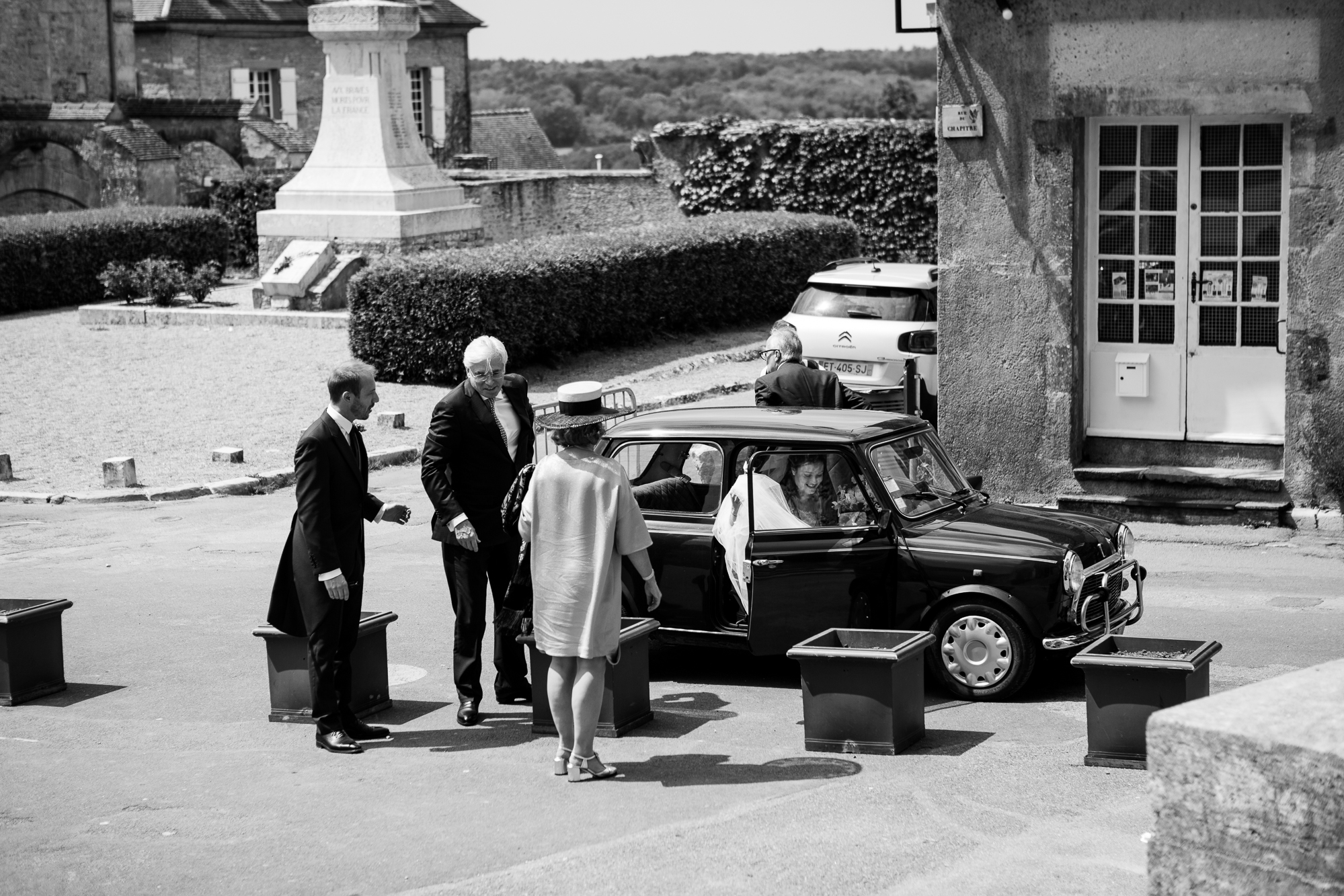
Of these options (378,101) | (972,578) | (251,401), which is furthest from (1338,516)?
(378,101)

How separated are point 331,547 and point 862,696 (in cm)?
240

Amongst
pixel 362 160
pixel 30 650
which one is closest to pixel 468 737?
pixel 30 650

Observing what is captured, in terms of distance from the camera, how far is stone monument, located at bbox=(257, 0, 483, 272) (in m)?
25.3

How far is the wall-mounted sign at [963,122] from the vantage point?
12492mm

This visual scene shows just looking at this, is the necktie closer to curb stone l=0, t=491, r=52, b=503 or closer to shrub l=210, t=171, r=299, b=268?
curb stone l=0, t=491, r=52, b=503

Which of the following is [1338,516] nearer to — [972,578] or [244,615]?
[972,578]

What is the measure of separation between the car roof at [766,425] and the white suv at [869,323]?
6.94 m

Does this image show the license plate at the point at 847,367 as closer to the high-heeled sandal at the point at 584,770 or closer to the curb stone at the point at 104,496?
the curb stone at the point at 104,496

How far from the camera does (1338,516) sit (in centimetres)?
1177

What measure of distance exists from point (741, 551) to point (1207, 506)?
5.36m

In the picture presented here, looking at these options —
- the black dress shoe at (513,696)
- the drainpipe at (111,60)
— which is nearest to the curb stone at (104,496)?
the black dress shoe at (513,696)

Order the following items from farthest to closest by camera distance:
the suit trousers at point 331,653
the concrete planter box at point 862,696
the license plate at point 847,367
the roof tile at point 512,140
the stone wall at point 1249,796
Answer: the roof tile at point 512,140
the license plate at point 847,367
the suit trousers at point 331,653
the concrete planter box at point 862,696
the stone wall at point 1249,796

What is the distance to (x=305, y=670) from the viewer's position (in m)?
7.81

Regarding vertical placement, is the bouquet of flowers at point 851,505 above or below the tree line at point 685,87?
below
